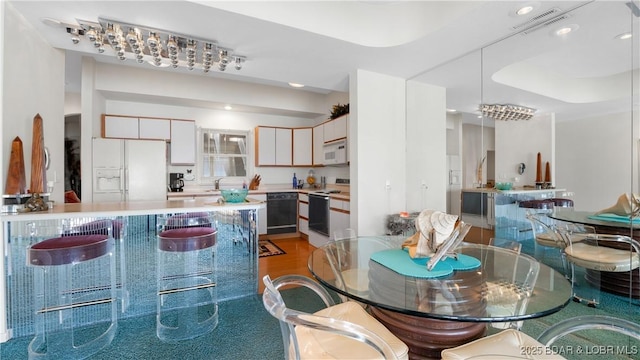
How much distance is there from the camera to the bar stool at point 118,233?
86.5 inches

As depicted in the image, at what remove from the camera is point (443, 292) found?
50.1 inches

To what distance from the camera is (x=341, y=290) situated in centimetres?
131

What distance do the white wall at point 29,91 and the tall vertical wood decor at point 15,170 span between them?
0.11 feet

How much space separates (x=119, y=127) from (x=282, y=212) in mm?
2911

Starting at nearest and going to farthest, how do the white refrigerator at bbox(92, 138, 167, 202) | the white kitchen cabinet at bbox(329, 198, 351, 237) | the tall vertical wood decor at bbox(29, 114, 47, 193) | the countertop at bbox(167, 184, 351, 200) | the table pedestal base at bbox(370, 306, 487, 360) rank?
the table pedestal base at bbox(370, 306, 487, 360), the tall vertical wood decor at bbox(29, 114, 47, 193), the white kitchen cabinet at bbox(329, 198, 351, 237), the white refrigerator at bbox(92, 138, 167, 202), the countertop at bbox(167, 184, 351, 200)

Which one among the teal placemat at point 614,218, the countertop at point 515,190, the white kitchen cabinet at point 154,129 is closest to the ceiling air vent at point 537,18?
the countertop at point 515,190

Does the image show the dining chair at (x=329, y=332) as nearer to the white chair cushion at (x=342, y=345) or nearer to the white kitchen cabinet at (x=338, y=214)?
the white chair cushion at (x=342, y=345)

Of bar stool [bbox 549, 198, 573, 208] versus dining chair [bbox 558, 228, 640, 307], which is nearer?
dining chair [bbox 558, 228, 640, 307]

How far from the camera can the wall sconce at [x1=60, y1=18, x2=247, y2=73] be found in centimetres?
233

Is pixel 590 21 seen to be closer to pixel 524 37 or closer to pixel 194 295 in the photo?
pixel 524 37

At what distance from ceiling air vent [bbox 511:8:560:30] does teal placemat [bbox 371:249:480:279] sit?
1.98m

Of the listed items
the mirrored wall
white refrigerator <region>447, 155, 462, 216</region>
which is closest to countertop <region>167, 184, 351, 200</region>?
white refrigerator <region>447, 155, 462, 216</region>

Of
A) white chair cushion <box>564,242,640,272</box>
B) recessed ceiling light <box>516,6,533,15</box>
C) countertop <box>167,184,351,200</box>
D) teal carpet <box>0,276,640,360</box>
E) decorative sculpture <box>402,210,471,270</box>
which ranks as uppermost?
recessed ceiling light <box>516,6,533,15</box>

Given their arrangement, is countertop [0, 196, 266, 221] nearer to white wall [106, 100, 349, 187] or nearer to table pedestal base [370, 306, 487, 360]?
table pedestal base [370, 306, 487, 360]
